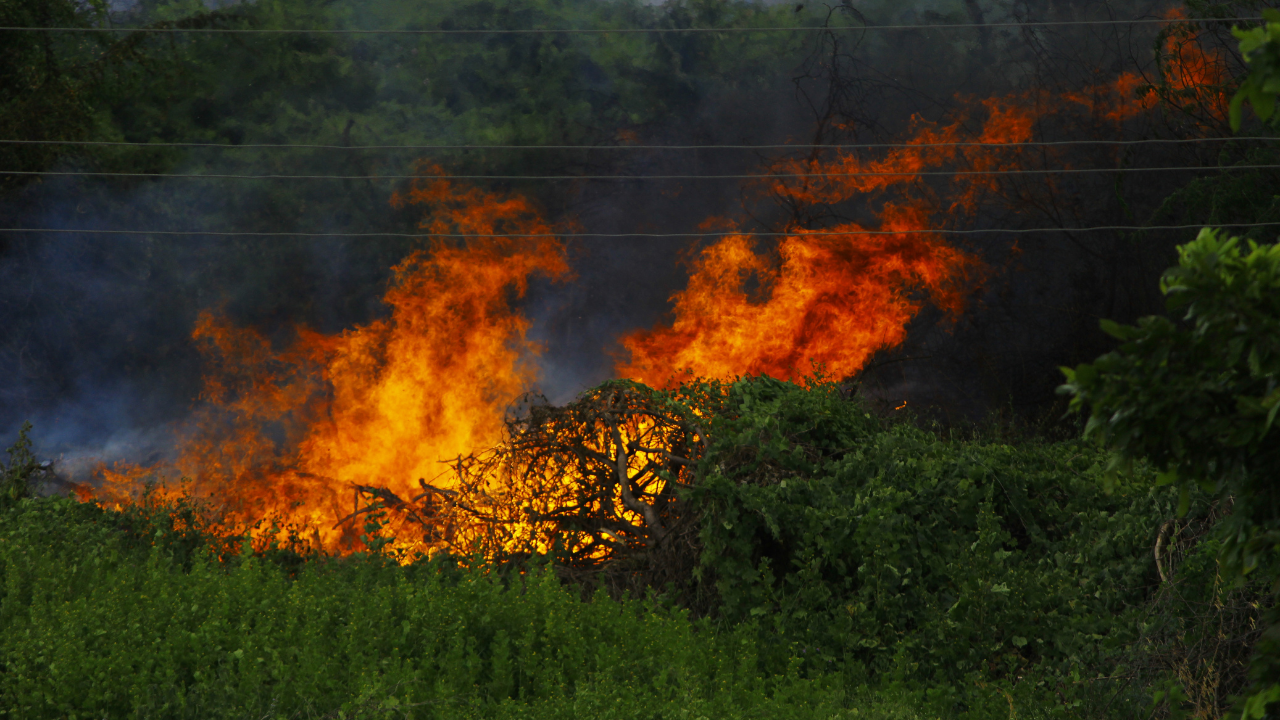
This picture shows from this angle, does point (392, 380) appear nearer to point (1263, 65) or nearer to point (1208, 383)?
point (1208, 383)

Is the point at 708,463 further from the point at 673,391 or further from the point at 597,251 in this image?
the point at 597,251

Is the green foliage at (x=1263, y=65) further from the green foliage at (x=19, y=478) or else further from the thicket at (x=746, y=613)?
the green foliage at (x=19, y=478)

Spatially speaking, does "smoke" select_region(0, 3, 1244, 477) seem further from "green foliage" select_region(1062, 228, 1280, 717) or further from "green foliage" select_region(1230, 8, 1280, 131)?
"green foliage" select_region(1230, 8, 1280, 131)

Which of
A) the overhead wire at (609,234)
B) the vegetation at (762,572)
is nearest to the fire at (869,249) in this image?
the overhead wire at (609,234)

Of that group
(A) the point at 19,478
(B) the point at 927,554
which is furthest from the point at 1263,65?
(A) the point at 19,478

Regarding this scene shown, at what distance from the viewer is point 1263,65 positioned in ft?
9.23

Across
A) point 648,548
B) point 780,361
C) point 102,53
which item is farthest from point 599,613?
point 102,53

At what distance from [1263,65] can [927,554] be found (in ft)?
20.9

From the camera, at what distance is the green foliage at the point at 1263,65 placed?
2.77 m

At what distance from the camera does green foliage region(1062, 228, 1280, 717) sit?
9.81 ft

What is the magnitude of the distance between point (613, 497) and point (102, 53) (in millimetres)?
14396

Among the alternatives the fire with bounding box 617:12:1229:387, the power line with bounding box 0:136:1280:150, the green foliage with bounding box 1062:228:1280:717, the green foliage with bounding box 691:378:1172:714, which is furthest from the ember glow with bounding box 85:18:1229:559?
the green foliage with bounding box 1062:228:1280:717

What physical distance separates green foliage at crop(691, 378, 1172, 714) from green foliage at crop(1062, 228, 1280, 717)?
424 centimetres

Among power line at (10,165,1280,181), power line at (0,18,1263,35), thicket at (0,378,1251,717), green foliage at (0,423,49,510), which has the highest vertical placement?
power line at (0,18,1263,35)
